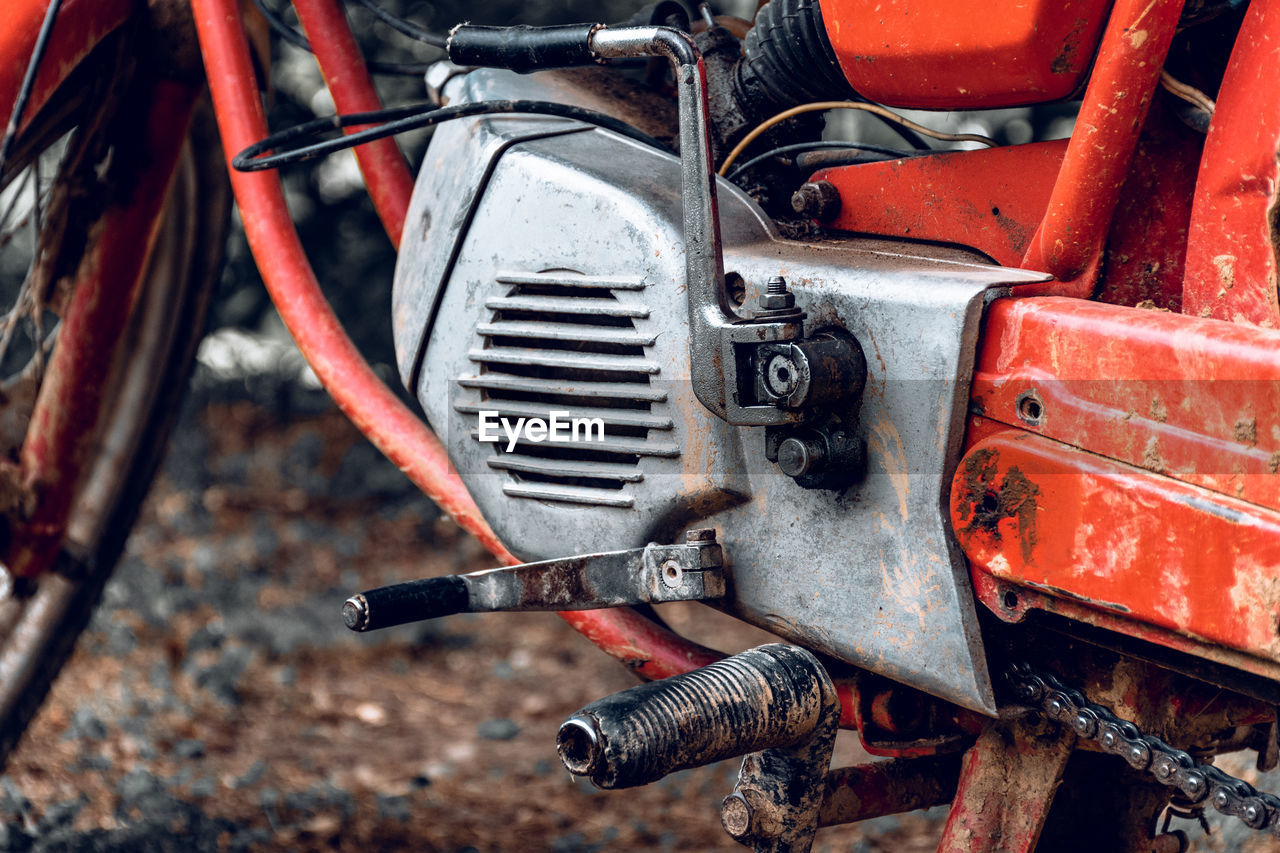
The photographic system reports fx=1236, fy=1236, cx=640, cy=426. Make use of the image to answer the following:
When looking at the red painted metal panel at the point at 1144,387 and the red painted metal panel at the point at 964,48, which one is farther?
the red painted metal panel at the point at 964,48

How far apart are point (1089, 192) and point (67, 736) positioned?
6.70 ft

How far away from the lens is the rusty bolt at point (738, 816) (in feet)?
3.37

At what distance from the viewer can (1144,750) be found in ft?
3.17

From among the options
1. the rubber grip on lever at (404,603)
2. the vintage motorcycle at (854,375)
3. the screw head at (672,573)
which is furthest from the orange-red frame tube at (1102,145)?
the rubber grip on lever at (404,603)

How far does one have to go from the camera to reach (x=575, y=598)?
1181mm

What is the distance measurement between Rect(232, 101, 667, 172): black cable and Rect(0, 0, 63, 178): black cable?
25 centimetres

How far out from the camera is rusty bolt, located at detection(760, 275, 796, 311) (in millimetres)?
1003

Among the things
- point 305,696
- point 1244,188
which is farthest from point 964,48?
point 305,696

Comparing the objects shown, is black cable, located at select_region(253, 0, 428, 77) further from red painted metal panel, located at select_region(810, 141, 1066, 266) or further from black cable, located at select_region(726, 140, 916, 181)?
red painted metal panel, located at select_region(810, 141, 1066, 266)

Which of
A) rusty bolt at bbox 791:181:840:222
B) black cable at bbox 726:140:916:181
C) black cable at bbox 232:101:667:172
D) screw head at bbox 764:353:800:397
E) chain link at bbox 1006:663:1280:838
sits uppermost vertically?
black cable at bbox 232:101:667:172

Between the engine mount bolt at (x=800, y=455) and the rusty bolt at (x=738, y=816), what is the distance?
278 millimetres

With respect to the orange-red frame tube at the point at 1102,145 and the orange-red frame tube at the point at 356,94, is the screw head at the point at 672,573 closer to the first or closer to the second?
the orange-red frame tube at the point at 1102,145

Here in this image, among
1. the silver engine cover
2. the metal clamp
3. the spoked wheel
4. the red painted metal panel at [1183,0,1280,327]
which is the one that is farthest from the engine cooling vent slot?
the spoked wheel
